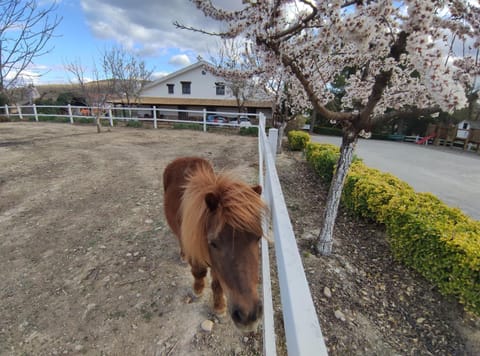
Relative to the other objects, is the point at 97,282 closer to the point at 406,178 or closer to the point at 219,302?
the point at 219,302

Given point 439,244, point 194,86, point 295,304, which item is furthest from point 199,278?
point 194,86

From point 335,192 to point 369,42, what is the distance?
62.0 inches

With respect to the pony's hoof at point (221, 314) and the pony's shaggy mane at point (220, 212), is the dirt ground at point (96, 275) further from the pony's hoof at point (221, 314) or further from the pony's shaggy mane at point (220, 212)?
the pony's shaggy mane at point (220, 212)

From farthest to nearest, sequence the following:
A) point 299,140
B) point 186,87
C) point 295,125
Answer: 1. point 186,87
2. point 295,125
3. point 299,140

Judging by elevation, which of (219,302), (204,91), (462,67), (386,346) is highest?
(204,91)

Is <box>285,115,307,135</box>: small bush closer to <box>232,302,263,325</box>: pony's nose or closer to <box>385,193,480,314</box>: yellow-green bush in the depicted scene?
<box>385,193,480,314</box>: yellow-green bush

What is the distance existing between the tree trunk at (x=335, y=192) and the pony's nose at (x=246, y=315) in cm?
200

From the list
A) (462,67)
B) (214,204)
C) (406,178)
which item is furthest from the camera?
(406,178)

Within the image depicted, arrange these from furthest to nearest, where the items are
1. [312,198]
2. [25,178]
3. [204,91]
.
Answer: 1. [204,91]
2. [25,178]
3. [312,198]

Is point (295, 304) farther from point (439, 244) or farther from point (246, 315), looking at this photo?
point (439, 244)

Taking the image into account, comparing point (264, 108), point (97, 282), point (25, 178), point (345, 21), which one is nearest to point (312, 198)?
point (345, 21)

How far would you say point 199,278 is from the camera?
2.10 m

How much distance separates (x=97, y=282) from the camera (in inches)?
94.9

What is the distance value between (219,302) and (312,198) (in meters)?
3.22
